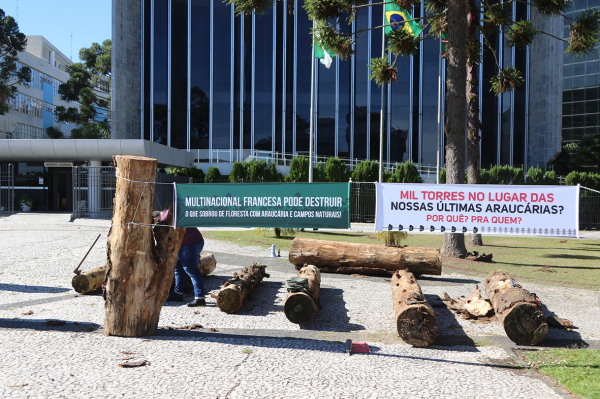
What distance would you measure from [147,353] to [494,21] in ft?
51.2

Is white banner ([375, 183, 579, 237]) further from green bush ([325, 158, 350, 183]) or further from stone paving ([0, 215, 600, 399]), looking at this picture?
green bush ([325, 158, 350, 183])

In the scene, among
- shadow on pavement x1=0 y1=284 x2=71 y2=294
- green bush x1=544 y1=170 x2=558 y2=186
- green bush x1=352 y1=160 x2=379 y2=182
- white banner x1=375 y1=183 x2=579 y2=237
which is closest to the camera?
white banner x1=375 y1=183 x2=579 y2=237

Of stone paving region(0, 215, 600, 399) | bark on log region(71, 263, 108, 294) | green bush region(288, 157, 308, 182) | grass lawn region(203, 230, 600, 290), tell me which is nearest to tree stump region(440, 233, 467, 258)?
grass lawn region(203, 230, 600, 290)

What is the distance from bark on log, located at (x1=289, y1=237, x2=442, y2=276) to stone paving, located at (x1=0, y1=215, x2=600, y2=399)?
86 cm

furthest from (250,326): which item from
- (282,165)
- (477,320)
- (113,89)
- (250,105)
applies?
(113,89)

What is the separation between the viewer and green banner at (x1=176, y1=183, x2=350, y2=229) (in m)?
6.18

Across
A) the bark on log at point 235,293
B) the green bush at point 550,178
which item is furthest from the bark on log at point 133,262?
the green bush at point 550,178

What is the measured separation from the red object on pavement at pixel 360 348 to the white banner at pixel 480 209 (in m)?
1.97

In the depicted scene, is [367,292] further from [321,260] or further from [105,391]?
[105,391]

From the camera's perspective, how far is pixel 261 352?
16.9 feet

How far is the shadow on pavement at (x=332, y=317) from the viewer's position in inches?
249

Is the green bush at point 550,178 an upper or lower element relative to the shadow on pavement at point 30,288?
upper

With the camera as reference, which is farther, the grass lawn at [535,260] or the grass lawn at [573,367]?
the grass lawn at [535,260]

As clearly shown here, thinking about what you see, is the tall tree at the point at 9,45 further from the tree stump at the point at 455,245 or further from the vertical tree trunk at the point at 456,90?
the tree stump at the point at 455,245
